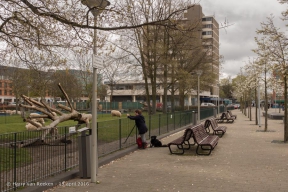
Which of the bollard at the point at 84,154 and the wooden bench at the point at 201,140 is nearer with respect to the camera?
the bollard at the point at 84,154

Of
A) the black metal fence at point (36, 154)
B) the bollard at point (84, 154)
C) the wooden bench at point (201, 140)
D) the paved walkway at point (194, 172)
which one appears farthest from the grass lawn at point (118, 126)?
the wooden bench at point (201, 140)

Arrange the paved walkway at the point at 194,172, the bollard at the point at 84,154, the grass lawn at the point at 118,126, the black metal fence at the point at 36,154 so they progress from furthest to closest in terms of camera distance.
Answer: the bollard at the point at 84,154, the grass lawn at the point at 118,126, the paved walkway at the point at 194,172, the black metal fence at the point at 36,154

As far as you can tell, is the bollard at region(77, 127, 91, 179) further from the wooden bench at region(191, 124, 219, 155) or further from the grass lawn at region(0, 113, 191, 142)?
the wooden bench at region(191, 124, 219, 155)

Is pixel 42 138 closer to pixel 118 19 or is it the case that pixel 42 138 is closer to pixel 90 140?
pixel 90 140

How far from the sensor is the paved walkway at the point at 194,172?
6566 mm

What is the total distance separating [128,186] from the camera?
6.65 meters

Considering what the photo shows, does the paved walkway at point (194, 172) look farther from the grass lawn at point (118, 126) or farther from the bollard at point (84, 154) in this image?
the grass lawn at point (118, 126)

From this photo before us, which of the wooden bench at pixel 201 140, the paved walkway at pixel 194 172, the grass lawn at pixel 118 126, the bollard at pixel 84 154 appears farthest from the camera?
the wooden bench at pixel 201 140

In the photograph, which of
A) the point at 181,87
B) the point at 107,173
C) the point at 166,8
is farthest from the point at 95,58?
the point at 181,87

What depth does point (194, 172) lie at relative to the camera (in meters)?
7.99

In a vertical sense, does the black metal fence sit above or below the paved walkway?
above

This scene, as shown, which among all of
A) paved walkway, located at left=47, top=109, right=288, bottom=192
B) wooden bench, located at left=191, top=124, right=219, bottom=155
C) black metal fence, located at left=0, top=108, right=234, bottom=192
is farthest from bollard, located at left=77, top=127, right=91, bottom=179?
wooden bench, located at left=191, top=124, right=219, bottom=155

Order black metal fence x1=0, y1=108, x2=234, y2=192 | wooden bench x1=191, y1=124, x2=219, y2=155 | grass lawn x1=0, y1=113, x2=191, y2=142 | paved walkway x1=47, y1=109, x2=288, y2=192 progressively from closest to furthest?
black metal fence x1=0, y1=108, x2=234, y2=192 < paved walkway x1=47, y1=109, x2=288, y2=192 < grass lawn x1=0, y1=113, x2=191, y2=142 < wooden bench x1=191, y1=124, x2=219, y2=155

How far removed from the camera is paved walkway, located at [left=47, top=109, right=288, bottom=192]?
6566mm
